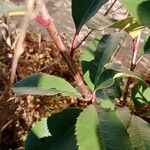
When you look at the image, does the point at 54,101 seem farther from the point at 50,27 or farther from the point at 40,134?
the point at 50,27

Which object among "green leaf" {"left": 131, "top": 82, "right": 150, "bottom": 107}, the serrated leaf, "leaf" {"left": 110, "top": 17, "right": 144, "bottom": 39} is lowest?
"green leaf" {"left": 131, "top": 82, "right": 150, "bottom": 107}

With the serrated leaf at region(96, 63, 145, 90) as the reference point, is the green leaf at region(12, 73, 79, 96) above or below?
below

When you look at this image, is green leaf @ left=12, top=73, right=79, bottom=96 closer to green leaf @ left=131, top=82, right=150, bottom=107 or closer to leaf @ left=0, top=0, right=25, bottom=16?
leaf @ left=0, top=0, right=25, bottom=16

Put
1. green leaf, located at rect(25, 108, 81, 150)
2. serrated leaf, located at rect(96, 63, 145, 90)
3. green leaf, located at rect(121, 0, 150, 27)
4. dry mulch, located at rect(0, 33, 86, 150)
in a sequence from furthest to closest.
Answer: dry mulch, located at rect(0, 33, 86, 150)
green leaf, located at rect(25, 108, 81, 150)
serrated leaf, located at rect(96, 63, 145, 90)
green leaf, located at rect(121, 0, 150, 27)

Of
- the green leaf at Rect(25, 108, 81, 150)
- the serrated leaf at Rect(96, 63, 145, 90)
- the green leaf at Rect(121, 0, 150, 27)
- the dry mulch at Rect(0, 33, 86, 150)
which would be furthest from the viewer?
the dry mulch at Rect(0, 33, 86, 150)

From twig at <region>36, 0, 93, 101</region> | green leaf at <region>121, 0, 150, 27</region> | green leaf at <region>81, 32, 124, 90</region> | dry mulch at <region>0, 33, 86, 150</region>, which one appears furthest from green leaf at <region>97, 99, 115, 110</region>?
dry mulch at <region>0, 33, 86, 150</region>

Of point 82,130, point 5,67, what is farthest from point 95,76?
point 5,67

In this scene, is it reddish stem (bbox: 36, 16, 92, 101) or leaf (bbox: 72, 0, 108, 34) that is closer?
reddish stem (bbox: 36, 16, 92, 101)
